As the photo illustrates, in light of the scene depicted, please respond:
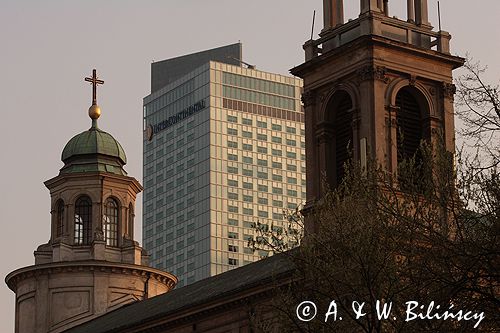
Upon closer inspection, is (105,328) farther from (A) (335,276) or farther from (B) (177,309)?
(A) (335,276)

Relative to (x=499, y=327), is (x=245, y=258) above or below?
above

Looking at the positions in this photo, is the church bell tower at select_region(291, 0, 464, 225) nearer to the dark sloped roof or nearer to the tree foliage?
the dark sloped roof

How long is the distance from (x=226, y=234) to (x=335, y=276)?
15863 cm

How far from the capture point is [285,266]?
58094 mm

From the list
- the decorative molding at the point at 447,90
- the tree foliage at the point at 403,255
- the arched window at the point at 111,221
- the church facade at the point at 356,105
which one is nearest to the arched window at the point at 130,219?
the arched window at the point at 111,221

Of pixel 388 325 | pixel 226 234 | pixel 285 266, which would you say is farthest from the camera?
pixel 226 234

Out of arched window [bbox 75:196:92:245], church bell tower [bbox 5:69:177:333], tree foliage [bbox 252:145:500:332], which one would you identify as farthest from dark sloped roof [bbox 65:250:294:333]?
tree foliage [bbox 252:145:500:332]

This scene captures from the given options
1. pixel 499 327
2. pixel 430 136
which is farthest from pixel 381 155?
pixel 499 327

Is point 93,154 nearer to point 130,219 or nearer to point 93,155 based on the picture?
point 93,155

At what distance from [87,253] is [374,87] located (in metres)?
31.2

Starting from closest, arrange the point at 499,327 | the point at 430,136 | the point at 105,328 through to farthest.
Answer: the point at 499,327 < the point at 430,136 < the point at 105,328

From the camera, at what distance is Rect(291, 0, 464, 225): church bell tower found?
6306cm

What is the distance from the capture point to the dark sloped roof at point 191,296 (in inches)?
2463

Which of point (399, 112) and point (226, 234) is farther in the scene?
point (226, 234)
